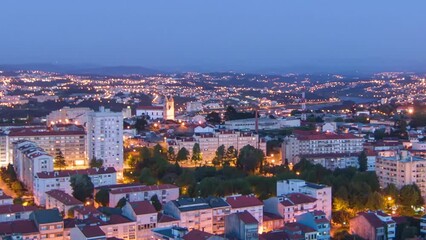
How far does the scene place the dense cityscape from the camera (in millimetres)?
8227

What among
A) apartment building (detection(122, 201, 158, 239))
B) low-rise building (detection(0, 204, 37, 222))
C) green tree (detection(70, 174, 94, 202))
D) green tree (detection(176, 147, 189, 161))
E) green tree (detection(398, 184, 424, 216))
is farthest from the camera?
green tree (detection(176, 147, 189, 161))

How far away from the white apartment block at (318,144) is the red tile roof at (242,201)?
536cm

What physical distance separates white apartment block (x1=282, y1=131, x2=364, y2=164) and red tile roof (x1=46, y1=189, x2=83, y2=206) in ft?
18.6

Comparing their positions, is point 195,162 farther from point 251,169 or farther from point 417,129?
point 417,129

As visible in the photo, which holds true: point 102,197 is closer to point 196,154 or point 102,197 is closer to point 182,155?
point 182,155

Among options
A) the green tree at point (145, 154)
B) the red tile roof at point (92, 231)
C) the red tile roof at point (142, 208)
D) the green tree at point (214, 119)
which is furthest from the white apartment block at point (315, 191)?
the green tree at point (214, 119)

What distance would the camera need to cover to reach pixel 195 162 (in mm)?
13922

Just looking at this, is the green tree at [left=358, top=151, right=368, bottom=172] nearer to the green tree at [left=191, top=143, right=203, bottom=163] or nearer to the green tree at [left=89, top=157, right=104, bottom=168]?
the green tree at [left=191, top=143, right=203, bottom=163]

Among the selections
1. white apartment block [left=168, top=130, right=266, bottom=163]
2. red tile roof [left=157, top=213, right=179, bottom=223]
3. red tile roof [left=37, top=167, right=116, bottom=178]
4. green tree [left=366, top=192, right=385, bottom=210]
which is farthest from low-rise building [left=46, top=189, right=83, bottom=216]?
white apartment block [left=168, top=130, right=266, bottom=163]

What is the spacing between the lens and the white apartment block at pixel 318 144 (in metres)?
14.4

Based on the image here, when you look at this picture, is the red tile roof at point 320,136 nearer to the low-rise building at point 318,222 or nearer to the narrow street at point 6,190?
the narrow street at point 6,190

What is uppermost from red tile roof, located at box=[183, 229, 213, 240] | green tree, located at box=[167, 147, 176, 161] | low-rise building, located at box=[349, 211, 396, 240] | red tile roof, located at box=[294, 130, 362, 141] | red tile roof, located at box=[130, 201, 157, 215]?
red tile roof, located at box=[294, 130, 362, 141]

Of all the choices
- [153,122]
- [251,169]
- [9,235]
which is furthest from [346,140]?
[9,235]

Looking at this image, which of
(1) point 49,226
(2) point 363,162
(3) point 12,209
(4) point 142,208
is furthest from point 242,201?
(2) point 363,162
